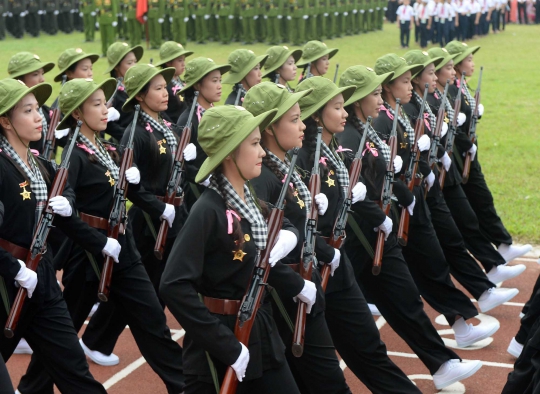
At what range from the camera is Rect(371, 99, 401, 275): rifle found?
19.4 feet

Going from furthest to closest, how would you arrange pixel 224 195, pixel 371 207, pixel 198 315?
pixel 371 207 → pixel 224 195 → pixel 198 315

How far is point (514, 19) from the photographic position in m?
35.7

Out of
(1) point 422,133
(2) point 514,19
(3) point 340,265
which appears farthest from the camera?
(2) point 514,19

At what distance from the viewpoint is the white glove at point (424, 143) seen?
7.23 metres

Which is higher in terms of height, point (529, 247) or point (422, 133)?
point (422, 133)

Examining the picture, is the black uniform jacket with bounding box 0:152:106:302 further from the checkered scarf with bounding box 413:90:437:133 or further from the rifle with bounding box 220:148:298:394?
the checkered scarf with bounding box 413:90:437:133

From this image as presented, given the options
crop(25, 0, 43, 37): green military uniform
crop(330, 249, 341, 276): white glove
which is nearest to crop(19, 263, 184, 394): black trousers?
crop(330, 249, 341, 276): white glove

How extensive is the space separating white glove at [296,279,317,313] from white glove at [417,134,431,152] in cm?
291

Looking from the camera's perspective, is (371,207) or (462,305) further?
(462,305)

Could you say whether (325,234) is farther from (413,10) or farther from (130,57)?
(413,10)

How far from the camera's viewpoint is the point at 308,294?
4.54 meters

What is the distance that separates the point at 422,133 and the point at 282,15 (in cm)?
2004

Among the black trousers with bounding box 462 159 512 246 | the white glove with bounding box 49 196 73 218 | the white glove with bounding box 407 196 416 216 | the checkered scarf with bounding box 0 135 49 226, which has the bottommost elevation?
the black trousers with bounding box 462 159 512 246

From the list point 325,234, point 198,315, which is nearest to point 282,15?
point 325,234
